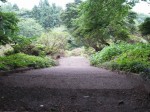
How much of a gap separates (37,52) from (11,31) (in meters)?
17.2

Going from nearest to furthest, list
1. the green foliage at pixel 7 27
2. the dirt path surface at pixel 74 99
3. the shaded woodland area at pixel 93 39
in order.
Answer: the dirt path surface at pixel 74 99
the green foliage at pixel 7 27
the shaded woodland area at pixel 93 39

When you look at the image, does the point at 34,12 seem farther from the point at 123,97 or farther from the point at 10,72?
the point at 123,97

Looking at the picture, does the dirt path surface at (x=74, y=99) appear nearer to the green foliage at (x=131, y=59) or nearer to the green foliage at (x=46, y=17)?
the green foliage at (x=131, y=59)

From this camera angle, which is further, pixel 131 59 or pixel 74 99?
pixel 131 59

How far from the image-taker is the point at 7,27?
33.2ft

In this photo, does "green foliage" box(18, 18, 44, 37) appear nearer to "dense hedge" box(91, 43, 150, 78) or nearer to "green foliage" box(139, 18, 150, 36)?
"dense hedge" box(91, 43, 150, 78)

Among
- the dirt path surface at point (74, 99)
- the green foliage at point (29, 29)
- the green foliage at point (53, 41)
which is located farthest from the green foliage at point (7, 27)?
the green foliage at point (29, 29)

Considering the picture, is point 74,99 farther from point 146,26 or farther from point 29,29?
point 29,29

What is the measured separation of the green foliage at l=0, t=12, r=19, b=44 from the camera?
9969mm

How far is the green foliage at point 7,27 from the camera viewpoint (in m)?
9.97

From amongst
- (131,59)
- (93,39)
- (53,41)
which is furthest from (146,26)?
(53,41)

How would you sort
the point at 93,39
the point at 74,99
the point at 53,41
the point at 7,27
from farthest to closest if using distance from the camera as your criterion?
the point at 53,41, the point at 93,39, the point at 7,27, the point at 74,99

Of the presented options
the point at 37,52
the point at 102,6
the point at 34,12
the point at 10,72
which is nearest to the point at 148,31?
the point at 102,6

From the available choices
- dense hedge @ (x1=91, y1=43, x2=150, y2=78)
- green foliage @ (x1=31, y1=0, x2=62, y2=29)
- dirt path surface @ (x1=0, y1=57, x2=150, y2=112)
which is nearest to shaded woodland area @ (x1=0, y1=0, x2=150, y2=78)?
dense hedge @ (x1=91, y1=43, x2=150, y2=78)
